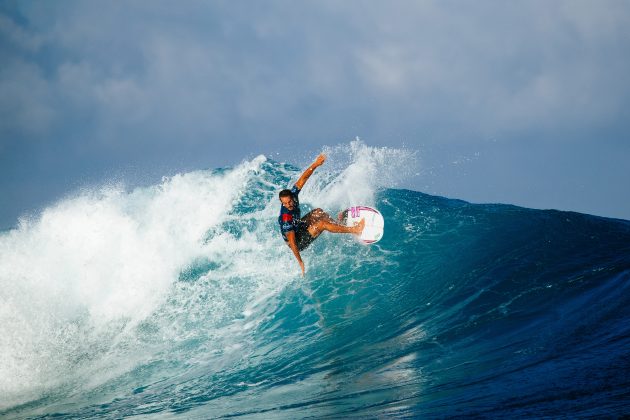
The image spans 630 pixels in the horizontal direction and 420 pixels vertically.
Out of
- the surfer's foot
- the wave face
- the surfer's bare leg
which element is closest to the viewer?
the wave face

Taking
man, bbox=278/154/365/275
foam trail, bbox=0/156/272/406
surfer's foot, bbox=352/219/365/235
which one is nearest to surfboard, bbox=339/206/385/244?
surfer's foot, bbox=352/219/365/235

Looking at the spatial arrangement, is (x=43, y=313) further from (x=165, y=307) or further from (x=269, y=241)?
(x=269, y=241)

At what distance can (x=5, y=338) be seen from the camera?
788 cm

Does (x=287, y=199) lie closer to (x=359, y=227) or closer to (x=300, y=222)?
(x=300, y=222)

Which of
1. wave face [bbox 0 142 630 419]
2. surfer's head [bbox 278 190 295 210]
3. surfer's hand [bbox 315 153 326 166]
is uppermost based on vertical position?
surfer's hand [bbox 315 153 326 166]

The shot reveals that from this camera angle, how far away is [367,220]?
8.15 metres

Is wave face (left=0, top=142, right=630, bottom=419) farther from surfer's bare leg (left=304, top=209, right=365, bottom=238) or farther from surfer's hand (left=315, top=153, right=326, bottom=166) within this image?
surfer's hand (left=315, top=153, right=326, bottom=166)

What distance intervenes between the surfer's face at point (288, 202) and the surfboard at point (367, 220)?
1.40 meters

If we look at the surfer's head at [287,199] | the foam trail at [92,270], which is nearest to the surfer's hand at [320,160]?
the surfer's head at [287,199]

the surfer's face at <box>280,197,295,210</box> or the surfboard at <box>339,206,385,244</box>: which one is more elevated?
the surfer's face at <box>280,197,295,210</box>

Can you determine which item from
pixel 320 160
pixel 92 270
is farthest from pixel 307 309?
pixel 92 270

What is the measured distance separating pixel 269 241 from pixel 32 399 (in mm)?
5161

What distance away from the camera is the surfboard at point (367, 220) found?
8.14 meters

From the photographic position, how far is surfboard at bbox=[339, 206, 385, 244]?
8141mm
